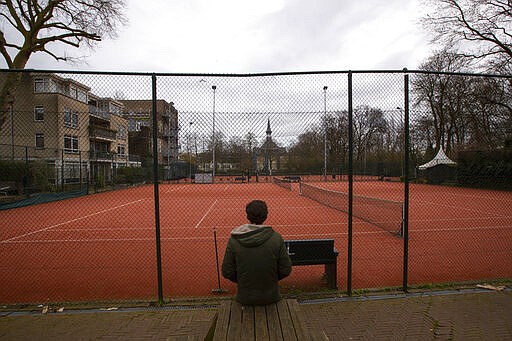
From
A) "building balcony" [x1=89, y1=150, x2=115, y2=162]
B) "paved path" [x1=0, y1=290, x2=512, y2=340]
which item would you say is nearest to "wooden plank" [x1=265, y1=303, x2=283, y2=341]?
"paved path" [x1=0, y1=290, x2=512, y2=340]

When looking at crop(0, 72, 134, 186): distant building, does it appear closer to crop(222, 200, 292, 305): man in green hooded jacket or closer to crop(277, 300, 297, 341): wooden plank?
crop(222, 200, 292, 305): man in green hooded jacket

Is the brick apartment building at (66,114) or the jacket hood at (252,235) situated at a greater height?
the brick apartment building at (66,114)

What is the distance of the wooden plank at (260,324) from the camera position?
2.29 metres

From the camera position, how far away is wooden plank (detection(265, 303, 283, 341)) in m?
2.29

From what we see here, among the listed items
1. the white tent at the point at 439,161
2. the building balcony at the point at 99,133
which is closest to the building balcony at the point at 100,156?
the building balcony at the point at 99,133

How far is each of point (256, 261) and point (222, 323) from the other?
1.90 feet

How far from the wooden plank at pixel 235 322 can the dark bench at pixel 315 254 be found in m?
2.31

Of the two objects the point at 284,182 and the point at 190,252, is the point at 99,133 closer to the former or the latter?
the point at 284,182

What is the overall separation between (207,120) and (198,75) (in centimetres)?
72

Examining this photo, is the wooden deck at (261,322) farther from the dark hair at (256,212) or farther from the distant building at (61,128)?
the distant building at (61,128)

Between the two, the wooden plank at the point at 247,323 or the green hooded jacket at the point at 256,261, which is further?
the green hooded jacket at the point at 256,261

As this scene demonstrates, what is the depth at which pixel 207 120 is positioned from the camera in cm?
470

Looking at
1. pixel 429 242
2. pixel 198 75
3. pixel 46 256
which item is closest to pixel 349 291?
pixel 198 75

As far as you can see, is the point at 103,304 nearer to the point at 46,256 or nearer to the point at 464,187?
the point at 46,256
